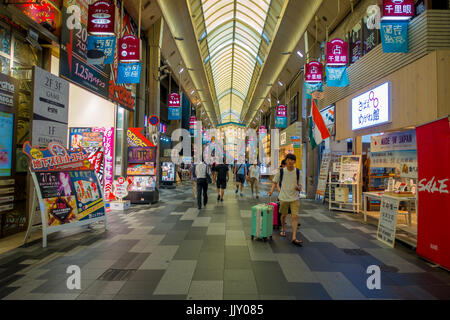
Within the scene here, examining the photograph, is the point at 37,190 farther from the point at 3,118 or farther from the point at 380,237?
the point at 380,237

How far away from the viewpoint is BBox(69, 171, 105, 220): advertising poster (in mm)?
5188

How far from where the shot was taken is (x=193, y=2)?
13984 mm

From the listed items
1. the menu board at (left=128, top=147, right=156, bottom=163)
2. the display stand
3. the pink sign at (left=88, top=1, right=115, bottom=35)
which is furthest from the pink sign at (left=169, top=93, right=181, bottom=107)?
the display stand

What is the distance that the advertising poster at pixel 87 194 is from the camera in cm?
519

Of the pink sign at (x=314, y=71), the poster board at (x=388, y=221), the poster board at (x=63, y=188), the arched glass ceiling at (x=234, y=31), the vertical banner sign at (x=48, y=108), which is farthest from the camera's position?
the arched glass ceiling at (x=234, y=31)

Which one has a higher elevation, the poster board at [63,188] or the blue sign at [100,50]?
the blue sign at [100,50]

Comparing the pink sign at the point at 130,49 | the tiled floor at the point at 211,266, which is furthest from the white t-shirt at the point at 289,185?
the pink sign at the point at 130,49

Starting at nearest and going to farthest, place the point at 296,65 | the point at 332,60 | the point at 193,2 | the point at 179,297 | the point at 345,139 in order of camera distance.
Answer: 1. the point at 179,297
2. the point at 332,60
3. the point at 345,139
4. the point at 193,2
5. the point at 296,65

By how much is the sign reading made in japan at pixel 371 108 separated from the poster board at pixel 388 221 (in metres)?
2.79

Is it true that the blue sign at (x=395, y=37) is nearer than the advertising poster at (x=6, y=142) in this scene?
No

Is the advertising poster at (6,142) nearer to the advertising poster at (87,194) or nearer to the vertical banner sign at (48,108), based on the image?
the vertical banner sign at (48,108)

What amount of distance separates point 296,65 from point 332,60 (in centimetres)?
802

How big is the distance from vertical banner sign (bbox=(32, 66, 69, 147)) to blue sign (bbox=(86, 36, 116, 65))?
132 centimetres
